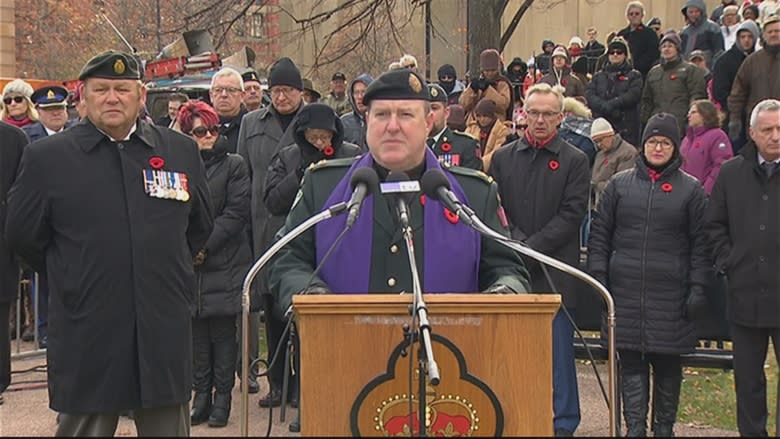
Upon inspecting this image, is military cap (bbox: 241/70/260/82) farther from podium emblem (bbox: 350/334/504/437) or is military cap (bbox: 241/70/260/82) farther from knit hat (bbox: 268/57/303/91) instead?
podium emblem (bbox: 350/334/504/437)

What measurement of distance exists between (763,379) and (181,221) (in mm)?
3915

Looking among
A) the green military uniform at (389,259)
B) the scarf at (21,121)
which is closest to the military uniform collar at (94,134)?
the green military uniform at (389,259)

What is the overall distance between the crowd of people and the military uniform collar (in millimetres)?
10

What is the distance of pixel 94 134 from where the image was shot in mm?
4691

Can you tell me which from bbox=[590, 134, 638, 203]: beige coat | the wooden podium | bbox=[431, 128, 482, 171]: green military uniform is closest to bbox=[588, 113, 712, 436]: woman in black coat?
bbox=[431, 128, 482, 171]: green military uniform

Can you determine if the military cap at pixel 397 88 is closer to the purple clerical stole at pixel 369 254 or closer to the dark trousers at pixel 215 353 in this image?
the purple clerical stole at pixel 369 254

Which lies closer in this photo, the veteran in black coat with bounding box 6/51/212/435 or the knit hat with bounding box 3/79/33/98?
the veteran in black coat with bounding box 6/51/212/435

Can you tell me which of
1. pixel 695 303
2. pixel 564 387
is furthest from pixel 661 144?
A: pixel 564 387

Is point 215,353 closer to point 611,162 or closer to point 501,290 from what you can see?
point 501,290

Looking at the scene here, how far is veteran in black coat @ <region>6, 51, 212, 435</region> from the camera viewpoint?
15.0ft

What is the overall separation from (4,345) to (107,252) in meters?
3.61

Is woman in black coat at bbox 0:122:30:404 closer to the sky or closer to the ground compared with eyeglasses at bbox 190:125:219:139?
closer to the ground

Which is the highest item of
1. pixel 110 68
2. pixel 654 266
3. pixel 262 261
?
pixel 110 68

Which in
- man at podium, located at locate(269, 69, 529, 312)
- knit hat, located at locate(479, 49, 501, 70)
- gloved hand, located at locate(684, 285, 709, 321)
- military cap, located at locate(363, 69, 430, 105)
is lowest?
gloved hand, located at locate(684, 285, 709, 321)
